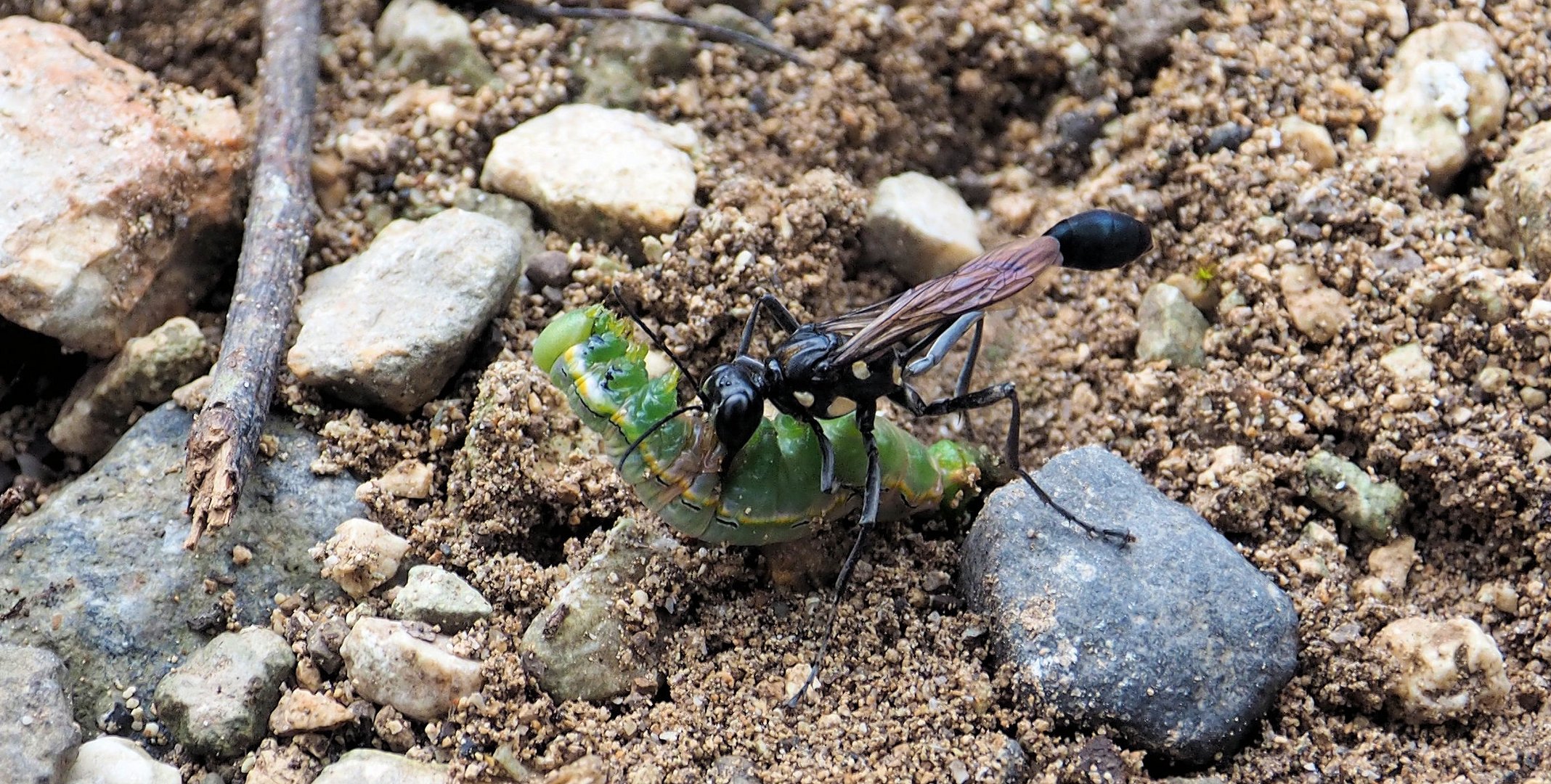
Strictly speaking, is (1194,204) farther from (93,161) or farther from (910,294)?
(93,161)

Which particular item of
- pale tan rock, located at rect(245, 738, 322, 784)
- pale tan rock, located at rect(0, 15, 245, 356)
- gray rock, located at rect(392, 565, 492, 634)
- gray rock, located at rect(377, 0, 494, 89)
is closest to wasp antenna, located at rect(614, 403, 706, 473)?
gray rock, located at rect(392, 565, 492, 634)

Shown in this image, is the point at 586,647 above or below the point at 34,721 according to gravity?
below

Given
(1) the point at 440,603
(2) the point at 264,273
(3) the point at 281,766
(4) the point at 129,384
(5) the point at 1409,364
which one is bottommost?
(3) the point at 281,766

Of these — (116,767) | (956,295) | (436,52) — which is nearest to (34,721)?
(116,767)

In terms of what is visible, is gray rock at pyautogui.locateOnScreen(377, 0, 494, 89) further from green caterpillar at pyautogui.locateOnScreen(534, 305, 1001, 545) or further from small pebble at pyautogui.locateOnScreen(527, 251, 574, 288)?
green caterpillar at pyautogui.locateOnScreen(534, 305, 1001, 545)

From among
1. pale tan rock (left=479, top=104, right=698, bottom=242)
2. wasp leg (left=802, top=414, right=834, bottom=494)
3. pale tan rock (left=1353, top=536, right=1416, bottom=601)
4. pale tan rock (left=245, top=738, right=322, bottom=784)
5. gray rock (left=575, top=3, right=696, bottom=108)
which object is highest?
gray rock (left=575, top=3, right=696, bottom=108)

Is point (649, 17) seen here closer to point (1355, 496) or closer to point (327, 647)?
point (327, 647)
